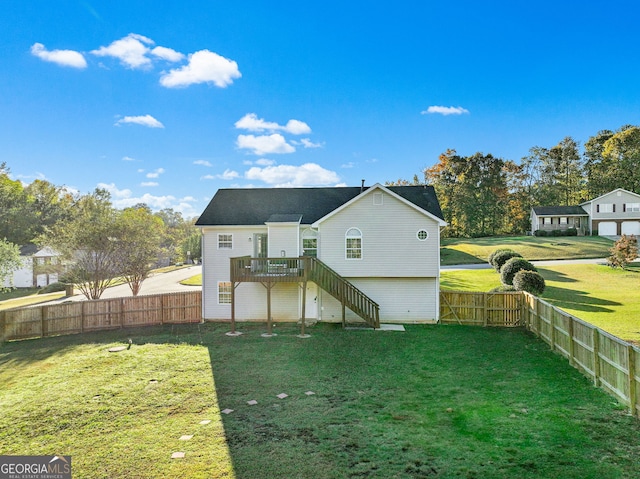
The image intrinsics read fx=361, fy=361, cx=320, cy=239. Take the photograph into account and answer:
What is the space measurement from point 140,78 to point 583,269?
34.3 metres

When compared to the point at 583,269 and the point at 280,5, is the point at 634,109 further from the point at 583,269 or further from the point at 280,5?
the point at 280,5

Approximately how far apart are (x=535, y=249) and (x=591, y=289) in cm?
1809

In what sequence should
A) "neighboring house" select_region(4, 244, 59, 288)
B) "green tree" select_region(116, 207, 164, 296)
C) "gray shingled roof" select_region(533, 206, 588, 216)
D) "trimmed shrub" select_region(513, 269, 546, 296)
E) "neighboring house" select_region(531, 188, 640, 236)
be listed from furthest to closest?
"gray shingled roof" select_region(533, 206, 588, 216)
"neighboring house" select_region(531, 188, 640, 236)
"neighboring house" select_region(4, 244, 59, 288)
"green tree" select_region(116, 207, 164, 296)
"trimmed shrub" select_region(513, 269, 546, 296)

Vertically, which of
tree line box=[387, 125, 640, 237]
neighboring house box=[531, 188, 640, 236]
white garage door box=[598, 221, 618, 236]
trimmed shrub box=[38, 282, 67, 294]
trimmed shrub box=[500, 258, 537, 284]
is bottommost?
trimmed shrub box=[38, 282, 67, 294]

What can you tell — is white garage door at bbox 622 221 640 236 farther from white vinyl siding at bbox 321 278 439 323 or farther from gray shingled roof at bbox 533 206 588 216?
white vinyl siding at bbox 321 278 439 323

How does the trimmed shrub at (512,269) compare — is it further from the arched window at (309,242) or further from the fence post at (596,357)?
the fence post at (596,357)

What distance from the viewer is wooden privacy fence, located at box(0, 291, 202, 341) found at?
16.0 meters

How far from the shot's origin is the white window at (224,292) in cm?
1803

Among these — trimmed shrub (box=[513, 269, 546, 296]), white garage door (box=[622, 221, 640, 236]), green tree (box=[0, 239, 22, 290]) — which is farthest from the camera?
white garage door (box=[622, 221, 640, 236])

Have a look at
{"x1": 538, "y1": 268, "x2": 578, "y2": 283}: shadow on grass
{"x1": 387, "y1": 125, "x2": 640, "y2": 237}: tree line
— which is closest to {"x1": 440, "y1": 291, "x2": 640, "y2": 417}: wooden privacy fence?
{"x1": 538, "y1": 268, "x2": 578, "y2": 283}: shadow on grass

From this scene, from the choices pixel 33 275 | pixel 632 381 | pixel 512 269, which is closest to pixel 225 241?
pixel 632 381

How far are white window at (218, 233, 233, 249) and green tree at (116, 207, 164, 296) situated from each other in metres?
8.43

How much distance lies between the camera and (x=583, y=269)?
29.0m

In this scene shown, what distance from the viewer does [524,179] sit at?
63812 mm
